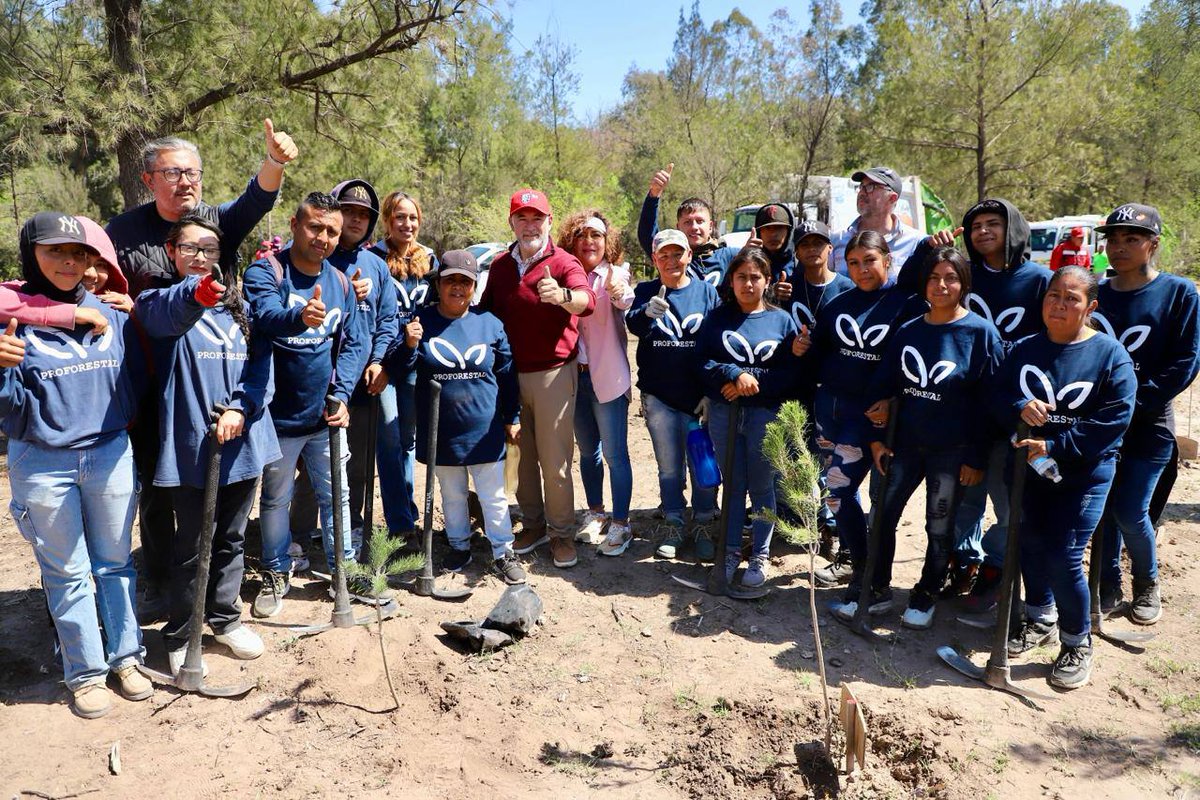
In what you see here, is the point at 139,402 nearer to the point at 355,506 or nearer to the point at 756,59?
the point at 355,506

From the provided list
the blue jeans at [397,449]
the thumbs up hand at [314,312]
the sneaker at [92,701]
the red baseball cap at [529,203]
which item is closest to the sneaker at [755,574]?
the blue jeans at [397,449]

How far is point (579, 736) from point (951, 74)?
15329 mm

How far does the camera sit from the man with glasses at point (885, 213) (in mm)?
4645

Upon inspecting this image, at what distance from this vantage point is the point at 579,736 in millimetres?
3430

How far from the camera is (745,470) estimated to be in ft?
15.0

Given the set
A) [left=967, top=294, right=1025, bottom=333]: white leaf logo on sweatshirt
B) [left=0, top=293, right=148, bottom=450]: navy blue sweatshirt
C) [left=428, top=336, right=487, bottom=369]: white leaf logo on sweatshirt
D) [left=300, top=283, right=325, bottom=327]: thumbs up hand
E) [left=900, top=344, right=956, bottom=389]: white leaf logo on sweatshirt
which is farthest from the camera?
[left=428, top=336, right=487, bottom=369]: white leaf logo on sweatshirt

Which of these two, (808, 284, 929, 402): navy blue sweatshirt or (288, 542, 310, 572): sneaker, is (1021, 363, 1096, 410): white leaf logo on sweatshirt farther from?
(288, 542, 310, 572): sneaker

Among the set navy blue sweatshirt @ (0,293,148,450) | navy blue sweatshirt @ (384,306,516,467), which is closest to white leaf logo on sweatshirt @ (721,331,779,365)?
navy blue sweatshirt @ (384,306,516,467)

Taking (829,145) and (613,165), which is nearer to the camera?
(829,145)

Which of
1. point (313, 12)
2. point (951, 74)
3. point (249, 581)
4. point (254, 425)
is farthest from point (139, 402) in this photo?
point (951, 74)

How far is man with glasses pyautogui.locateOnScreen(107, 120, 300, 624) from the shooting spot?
151 inches

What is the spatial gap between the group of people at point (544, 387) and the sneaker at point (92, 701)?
14 mm

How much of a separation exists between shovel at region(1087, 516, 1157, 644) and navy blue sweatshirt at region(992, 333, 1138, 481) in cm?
86

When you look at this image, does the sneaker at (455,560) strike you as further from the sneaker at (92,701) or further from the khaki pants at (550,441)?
the sneaker at (92,701)
